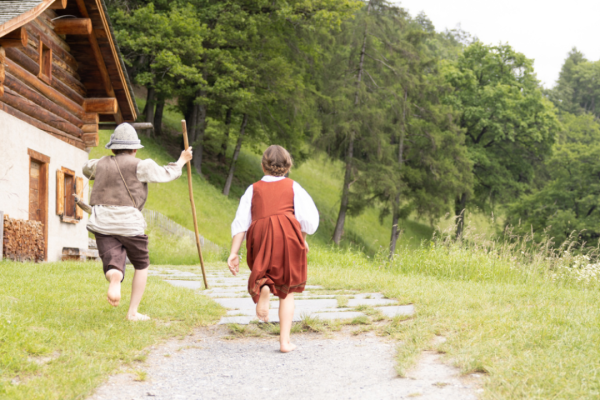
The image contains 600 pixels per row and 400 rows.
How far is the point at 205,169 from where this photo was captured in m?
31.6

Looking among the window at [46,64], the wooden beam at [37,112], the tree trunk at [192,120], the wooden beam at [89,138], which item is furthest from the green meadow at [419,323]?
the tree trunk at [192,120]

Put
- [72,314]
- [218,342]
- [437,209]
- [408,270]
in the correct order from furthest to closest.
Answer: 1. [437,209]
2. [408,270]
3. [72,314]
4. [218,342]

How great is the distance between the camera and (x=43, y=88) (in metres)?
11.7

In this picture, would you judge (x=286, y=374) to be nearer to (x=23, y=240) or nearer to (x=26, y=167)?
(x=23, y=240)

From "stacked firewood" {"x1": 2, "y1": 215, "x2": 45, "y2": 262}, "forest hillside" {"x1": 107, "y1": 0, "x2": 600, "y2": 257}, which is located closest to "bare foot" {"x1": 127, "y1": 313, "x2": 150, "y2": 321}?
"stacked firewood" {"x1": 2, "y1": 215, "x2": 45, "y2": 262}

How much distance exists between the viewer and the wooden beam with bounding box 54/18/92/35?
11852 millimetres

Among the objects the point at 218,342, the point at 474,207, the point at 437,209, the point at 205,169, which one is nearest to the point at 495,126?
the point at 474,207

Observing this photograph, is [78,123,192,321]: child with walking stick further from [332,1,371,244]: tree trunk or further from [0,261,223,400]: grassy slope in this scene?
[332,1,371,244]: tree trunk

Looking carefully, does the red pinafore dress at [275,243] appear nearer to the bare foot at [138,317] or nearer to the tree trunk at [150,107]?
the bare foot at [138,317]

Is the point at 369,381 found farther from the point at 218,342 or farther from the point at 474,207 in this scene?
the point at 474,207

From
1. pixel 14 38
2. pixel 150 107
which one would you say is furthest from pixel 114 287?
pixel 150 107

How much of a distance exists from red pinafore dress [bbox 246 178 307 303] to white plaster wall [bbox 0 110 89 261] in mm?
5098

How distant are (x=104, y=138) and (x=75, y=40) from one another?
1440cm

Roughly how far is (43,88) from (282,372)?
9998 millimetres
